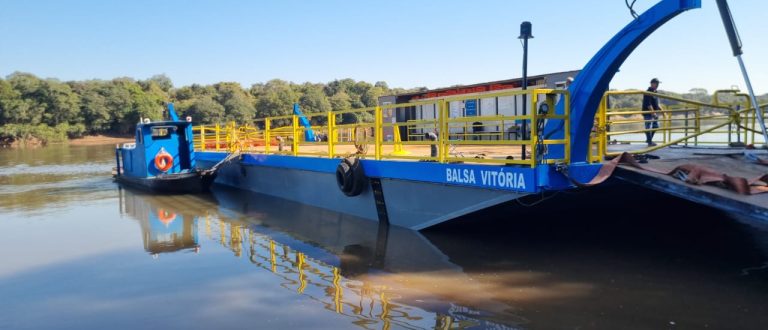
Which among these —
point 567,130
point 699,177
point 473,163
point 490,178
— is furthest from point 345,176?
point 699,177

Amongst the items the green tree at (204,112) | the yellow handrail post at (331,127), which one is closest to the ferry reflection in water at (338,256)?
the yellow handrail post at (331,127)

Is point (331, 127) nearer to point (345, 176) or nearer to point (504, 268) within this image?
point (345, 176)

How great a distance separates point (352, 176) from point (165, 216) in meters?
4.55

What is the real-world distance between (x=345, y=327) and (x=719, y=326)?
9.65ft

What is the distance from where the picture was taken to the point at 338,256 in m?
6.97


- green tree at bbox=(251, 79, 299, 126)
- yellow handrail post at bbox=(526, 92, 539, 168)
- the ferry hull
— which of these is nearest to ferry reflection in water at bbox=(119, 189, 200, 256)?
the ferry hull

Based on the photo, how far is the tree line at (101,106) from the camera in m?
55.8

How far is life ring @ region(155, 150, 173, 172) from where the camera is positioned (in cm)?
1461

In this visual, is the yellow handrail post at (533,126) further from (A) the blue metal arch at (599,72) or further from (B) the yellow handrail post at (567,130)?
(A) the blue metal arch at (599,72)

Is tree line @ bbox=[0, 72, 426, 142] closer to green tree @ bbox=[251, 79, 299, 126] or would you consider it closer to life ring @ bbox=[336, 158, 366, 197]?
green tree @ bbox=[251, 79, 299, 126]

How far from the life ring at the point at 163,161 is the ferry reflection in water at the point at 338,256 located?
10.2 ft

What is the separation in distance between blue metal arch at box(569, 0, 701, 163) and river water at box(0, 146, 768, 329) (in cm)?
76

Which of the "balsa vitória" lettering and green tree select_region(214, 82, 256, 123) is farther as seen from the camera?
green tree select_region(214, 82, 256, 123)

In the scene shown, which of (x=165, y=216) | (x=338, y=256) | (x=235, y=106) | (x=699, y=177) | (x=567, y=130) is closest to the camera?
(x=699, y=177)
